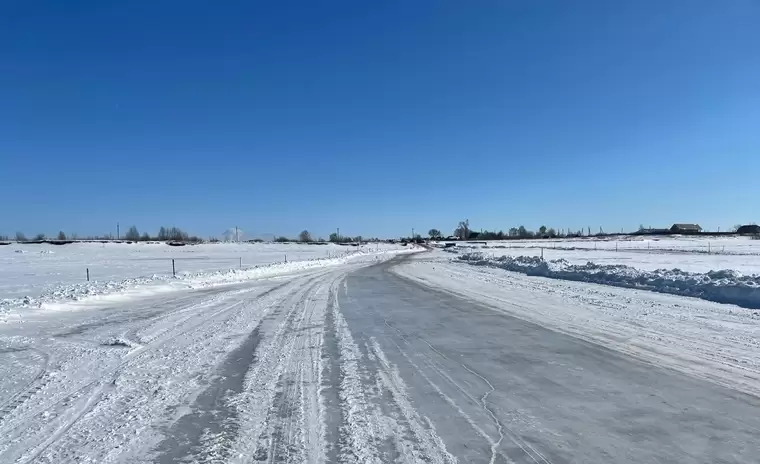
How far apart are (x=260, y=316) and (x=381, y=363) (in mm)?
5877

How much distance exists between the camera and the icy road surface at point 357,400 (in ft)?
12.9

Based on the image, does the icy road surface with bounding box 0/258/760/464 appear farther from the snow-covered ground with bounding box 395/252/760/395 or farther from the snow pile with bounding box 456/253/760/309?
the snow pile with bounding box 456/253/760/309

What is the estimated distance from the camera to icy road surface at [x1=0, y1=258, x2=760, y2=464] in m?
3.94

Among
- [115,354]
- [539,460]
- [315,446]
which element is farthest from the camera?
[115,354]

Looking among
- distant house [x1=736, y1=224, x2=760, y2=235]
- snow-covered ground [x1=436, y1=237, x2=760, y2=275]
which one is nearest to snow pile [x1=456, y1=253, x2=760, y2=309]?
snow-covered ground [x1=436, y1=237, x2=760, y2=275]

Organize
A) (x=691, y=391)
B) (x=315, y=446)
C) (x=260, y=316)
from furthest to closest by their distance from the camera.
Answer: (x=260, y=316), (x=691, y=391), (x=315, y=446)

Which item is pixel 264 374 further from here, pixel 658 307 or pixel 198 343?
pixel 658 307

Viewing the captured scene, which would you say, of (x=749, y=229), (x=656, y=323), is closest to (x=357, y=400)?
(x=656, y=323)

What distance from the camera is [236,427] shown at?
445cm

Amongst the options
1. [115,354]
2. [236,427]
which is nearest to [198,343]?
[115,354]

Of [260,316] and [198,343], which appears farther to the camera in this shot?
[260,316]

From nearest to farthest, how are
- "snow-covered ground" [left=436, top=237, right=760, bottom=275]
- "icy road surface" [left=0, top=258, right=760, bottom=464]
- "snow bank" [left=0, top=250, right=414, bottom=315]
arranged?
"icy road surface" [left=0, top=258, right=760, bottom=464] < "snow bank" [left=0, top=250, right=414, bottom=315] < "snow-covered ground" [left=436, top=237, right=760, bottom=275]

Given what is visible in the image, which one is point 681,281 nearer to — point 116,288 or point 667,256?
point 116,288

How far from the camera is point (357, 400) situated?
5.19 meters
